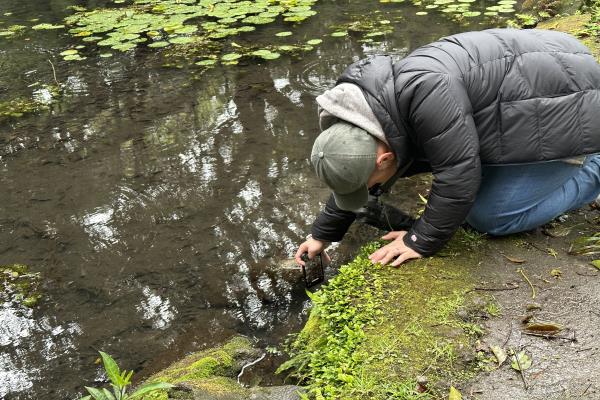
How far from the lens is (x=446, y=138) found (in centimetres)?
217

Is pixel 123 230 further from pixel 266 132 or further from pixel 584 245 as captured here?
pixel 584 245

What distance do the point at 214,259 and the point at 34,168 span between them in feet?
7.40

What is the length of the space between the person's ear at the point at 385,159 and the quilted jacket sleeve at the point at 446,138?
4.6 inches

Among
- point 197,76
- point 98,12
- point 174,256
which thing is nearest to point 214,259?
point 174,256

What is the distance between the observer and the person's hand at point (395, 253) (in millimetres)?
2553

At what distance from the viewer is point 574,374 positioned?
6.45 feet

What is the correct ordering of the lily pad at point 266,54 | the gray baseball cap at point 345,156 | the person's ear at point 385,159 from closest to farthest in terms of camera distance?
the gray baseball cap at point 345,156 → the person's ear at point 385,159 → the lily pad at point 266,54

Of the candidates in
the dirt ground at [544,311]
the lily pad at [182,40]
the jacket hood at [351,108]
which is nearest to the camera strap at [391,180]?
the jacket hood at [351,108]

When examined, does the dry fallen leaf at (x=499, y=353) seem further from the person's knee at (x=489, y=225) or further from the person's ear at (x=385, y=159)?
the person's ear at (x=385, y=159)

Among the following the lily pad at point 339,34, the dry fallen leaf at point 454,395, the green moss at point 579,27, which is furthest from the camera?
the lily pad at point 339,34

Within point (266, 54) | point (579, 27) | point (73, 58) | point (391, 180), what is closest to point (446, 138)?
point (391, 180)

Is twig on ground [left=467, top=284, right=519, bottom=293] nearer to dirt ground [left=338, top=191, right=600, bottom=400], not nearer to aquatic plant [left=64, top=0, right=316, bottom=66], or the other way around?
dirt ground [left=338, top=191, right=600, bottom=400]

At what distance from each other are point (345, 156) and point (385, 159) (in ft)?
0.69

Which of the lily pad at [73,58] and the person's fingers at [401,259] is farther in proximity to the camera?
the lily pad at [73,58]
